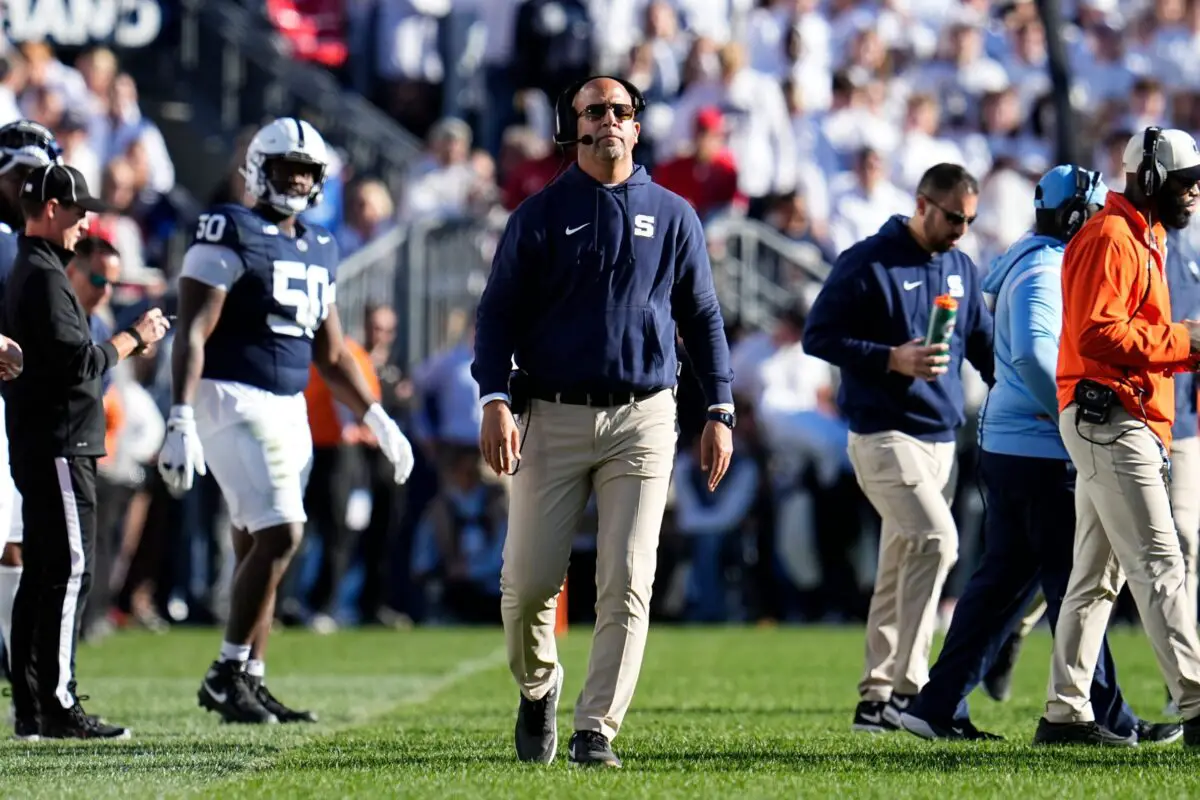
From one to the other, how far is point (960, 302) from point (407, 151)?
11.9m

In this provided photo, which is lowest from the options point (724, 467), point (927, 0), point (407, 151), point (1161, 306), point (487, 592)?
point (487, 592)

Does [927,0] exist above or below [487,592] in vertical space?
above

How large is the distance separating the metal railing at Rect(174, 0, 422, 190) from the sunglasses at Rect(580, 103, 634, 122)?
44.0 ft

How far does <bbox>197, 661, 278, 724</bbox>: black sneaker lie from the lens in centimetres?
941

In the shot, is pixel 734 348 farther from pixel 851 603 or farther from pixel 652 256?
pixel 652 256

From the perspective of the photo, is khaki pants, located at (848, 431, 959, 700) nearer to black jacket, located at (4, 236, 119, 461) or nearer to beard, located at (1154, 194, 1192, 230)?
beard, located at (1154, 194, 1192, 230)

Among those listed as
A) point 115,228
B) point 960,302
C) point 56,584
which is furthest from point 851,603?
point 56,584

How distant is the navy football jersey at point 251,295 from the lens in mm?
9430

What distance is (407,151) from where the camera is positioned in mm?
20781

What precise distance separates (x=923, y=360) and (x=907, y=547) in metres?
0.83

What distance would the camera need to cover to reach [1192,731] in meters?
7.72

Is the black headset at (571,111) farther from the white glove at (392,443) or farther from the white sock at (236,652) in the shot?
the white sock at (236,652)

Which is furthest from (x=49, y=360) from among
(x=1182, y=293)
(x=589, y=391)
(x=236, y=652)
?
(x=1182, y=293)

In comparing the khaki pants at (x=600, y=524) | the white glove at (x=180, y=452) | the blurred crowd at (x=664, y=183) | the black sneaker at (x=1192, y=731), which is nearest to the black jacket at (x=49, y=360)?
the white glove at (x=180, y=452)
